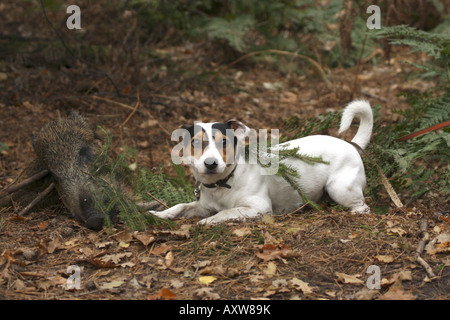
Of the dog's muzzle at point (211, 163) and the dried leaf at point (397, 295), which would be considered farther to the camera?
the dog's muzzle at point (211, 163)

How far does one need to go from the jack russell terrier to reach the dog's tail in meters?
0.01

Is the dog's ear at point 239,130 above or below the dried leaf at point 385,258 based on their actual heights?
above

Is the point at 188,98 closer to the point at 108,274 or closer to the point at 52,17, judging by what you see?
the point at 52,17

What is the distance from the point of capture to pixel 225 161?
14.9 feet

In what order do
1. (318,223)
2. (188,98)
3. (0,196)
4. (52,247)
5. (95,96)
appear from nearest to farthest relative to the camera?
(52,247), (318,223), (0,196), (95,96), (188,98)

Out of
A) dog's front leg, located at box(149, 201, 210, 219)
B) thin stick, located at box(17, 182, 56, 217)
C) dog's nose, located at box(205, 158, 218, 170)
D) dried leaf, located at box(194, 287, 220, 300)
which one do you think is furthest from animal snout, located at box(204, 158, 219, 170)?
thin stick, located at box(17, 182, 56, 217)

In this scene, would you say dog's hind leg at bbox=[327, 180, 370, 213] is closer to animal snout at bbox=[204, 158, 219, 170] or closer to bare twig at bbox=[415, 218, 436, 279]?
bare twig at bbox=[415, 218, 436, 279]

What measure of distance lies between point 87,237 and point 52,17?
7.65 metres

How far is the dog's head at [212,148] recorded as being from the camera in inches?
172

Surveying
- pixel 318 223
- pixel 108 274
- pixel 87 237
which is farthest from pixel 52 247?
pixel 318 223

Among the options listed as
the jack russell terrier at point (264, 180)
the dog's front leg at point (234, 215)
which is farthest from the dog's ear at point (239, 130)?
the dog's front leg at point (234, 215)

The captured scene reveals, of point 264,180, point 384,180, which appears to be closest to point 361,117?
point 384,180

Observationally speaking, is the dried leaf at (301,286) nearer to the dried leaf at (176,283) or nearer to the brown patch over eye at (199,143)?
the dried leaf at (176,283)

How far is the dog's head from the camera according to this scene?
14.3ft
